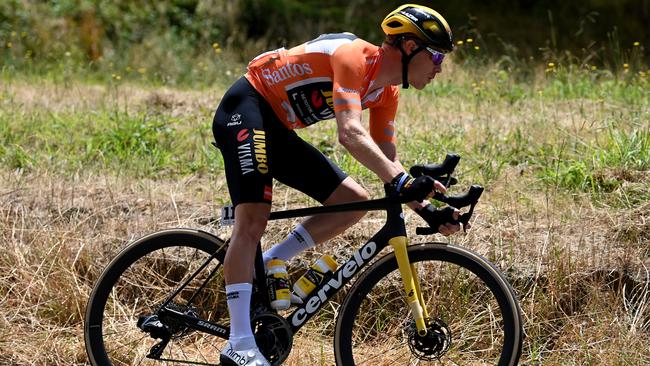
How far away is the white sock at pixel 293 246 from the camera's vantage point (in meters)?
4.75

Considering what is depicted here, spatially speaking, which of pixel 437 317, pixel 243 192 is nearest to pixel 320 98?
pixel 243 192

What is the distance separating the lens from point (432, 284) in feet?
17.3

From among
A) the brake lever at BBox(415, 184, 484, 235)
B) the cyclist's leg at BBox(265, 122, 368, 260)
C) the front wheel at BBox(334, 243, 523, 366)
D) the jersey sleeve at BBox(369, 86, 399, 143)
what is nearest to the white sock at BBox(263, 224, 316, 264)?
the cyclist's leg at BBox(265, 122, 368, 260)

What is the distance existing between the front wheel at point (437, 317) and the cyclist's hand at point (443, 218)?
162 mm

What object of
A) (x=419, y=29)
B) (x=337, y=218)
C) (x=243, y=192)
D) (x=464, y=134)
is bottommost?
(x=464, y=134)

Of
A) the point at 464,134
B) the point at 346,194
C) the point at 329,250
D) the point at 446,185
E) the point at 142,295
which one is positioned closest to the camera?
the point at 446,185

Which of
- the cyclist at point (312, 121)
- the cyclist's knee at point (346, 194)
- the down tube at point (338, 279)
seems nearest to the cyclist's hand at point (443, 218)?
the cyclist at point (312, 121)

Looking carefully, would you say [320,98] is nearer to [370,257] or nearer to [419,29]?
[419,29]

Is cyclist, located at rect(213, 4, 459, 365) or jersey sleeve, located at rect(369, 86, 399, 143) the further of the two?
jersey sleeve, located at rect(369, 86, 399, 143)

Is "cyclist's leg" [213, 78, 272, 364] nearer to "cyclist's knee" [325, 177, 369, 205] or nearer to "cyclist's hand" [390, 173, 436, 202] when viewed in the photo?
"cyclist's knee" [325, 177, 369, 205]

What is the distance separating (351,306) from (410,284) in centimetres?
30

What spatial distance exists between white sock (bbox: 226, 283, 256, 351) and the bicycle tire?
29 cm

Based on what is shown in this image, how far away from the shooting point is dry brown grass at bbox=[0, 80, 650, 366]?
5227 millimetres

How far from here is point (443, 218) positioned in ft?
14.1
